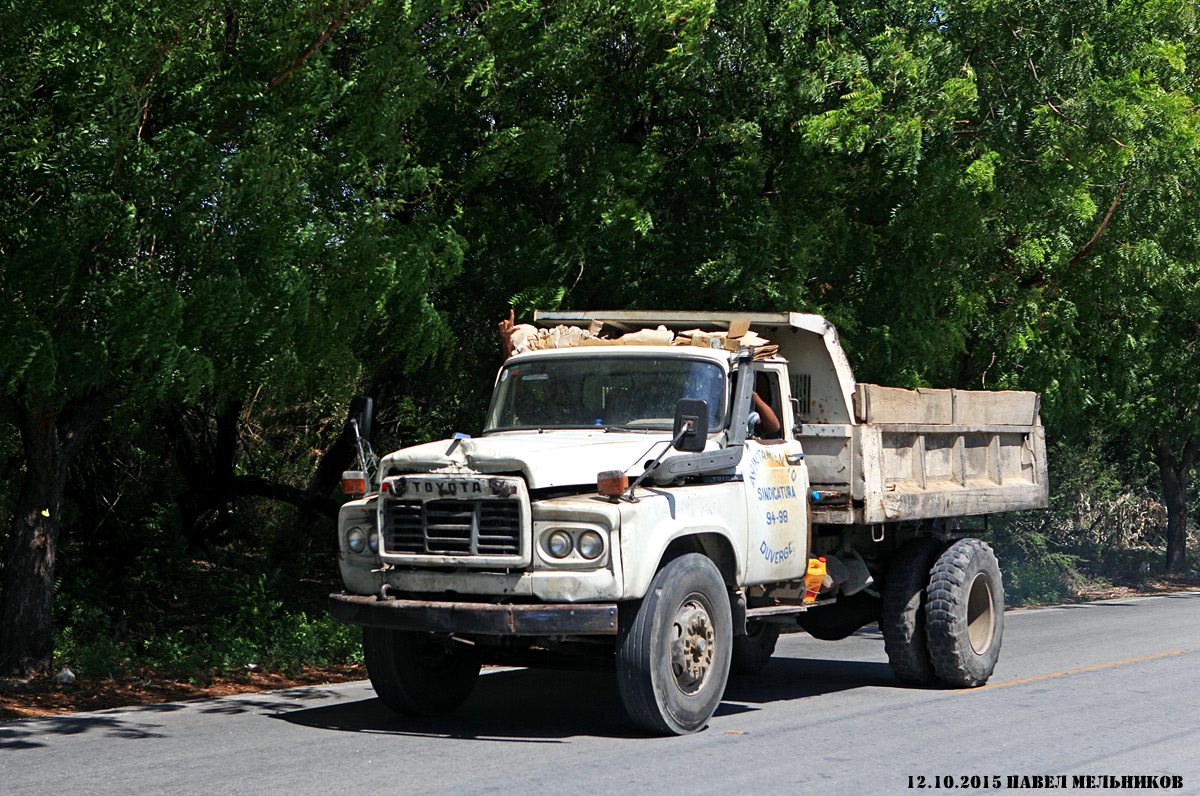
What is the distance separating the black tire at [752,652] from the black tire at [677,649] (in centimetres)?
285

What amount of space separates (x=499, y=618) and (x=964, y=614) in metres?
4.58

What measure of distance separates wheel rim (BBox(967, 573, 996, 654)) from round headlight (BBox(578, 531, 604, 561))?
4643 mm

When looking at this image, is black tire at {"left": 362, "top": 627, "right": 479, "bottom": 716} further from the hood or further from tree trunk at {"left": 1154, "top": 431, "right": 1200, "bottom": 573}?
tree trunk at {"left": 1154, "top": 431, "right": 1200, "bottom": 573}

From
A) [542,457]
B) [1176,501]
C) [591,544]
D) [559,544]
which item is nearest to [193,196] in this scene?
[542,457]

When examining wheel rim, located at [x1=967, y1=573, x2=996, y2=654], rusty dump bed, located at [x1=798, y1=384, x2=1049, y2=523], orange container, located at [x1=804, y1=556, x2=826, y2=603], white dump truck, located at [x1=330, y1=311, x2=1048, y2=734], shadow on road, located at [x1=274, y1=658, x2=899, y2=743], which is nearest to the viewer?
white dump truck, located at [x1=330, y1=311, x2=1048, y2=734]

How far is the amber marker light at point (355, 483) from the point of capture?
8.45 meters

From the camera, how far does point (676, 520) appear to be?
7.98 meters

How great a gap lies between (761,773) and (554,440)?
2.62m

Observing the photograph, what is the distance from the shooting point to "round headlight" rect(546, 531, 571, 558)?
7645 millimetres

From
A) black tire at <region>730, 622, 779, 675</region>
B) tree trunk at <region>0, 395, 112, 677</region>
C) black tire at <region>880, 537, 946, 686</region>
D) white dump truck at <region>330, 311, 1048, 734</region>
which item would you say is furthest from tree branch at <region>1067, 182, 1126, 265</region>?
tree trunk at <region>0, 395, 112, 677</region>

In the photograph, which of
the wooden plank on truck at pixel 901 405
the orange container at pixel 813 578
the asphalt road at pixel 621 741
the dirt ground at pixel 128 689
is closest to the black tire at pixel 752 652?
the asphalt road at pixel 621 741

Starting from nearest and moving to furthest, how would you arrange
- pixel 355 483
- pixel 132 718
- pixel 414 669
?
pixel 355 483 < pixel 414 669 < pixel 132 718

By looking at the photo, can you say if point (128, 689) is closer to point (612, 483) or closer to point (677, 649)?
point (677, 649)

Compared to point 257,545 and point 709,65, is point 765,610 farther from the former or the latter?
point 257,545
